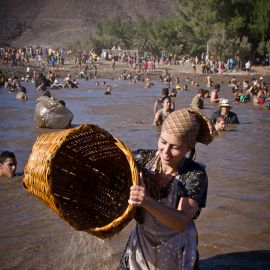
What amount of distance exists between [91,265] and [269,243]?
172cm

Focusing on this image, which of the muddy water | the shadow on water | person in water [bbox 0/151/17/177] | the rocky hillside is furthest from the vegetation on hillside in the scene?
the rocky hillside

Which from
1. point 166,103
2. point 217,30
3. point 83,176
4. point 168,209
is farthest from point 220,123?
point 217,30

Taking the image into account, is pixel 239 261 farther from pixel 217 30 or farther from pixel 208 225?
pixel 217 30

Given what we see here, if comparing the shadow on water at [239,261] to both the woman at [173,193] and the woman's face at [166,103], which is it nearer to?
the woman at [173,193]

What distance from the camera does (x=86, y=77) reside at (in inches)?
1361

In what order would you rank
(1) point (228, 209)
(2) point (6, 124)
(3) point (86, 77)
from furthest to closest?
1. (3) point (86, 77)
2. (2) point (6, 124)
3. (1) point (228, 209)

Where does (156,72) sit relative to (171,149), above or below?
below

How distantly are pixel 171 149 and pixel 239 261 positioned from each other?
199cm

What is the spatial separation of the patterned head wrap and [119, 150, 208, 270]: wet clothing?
0.54 ft

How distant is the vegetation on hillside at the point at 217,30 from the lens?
4084 cm

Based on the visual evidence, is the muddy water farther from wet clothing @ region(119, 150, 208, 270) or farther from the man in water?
the man in water

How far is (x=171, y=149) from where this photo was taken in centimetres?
245

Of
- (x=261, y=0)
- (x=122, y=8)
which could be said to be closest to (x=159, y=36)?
(x=261, y=0)

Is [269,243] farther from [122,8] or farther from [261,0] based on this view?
A: [122,8]
